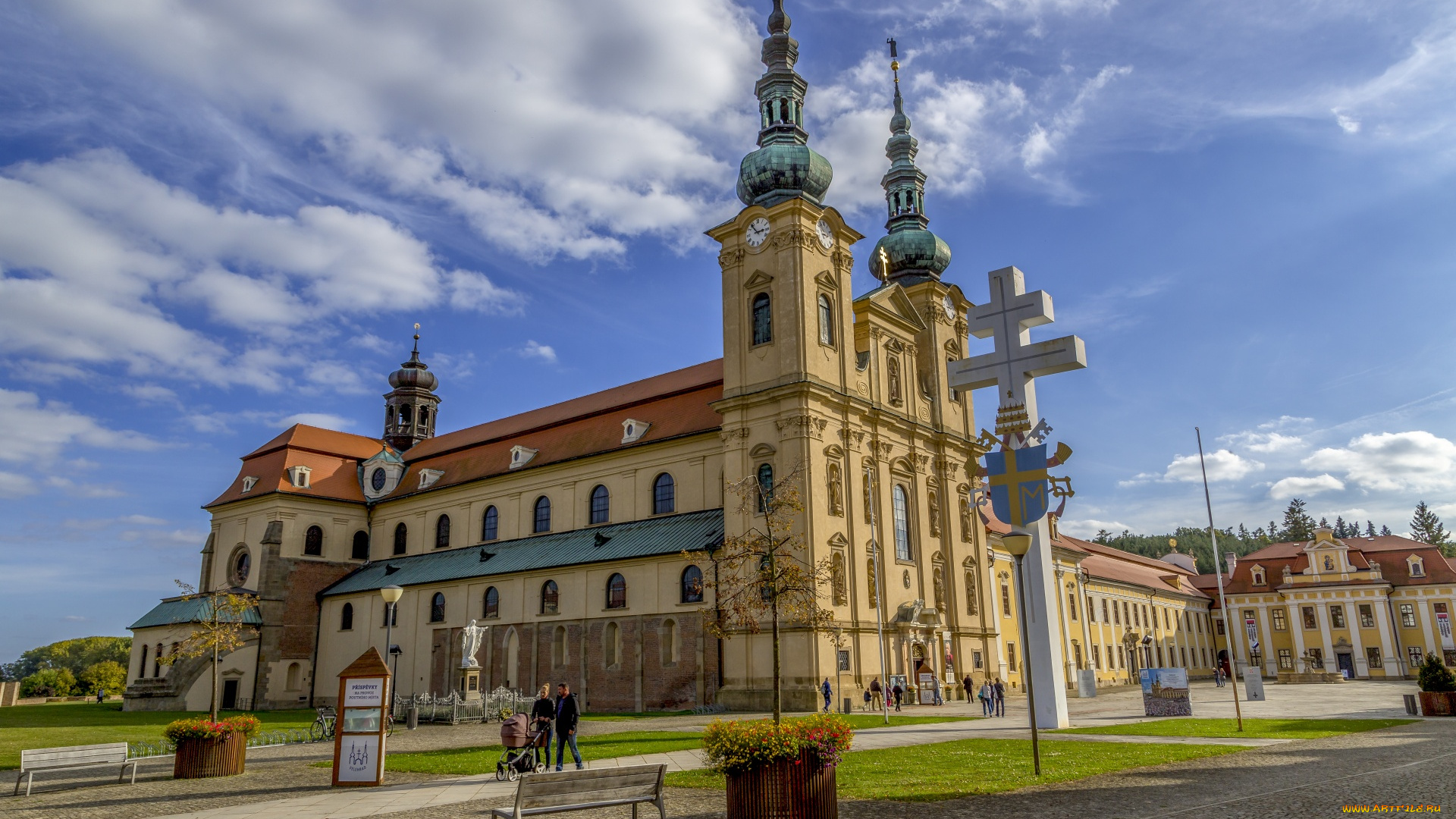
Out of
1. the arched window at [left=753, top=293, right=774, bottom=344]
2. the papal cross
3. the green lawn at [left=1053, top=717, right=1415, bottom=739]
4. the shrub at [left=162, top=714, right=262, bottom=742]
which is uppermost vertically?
the arched window at [left=753, top=293, right=774, bottom=344]

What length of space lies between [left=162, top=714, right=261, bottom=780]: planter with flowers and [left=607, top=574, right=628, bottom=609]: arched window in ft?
74.8

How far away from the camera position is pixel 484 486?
175 ft

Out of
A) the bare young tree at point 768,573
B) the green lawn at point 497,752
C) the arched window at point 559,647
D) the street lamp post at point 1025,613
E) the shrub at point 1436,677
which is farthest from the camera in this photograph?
the arched window at point 559,647

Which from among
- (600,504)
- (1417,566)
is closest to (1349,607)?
(1417,566)

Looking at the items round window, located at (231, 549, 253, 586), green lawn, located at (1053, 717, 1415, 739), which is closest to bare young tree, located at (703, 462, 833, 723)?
green lawn, located at (1053, 717, 1415, 739)

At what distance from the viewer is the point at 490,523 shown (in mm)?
52812

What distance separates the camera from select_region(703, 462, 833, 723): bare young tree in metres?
22.8

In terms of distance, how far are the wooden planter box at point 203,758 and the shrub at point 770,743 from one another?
40.4ft

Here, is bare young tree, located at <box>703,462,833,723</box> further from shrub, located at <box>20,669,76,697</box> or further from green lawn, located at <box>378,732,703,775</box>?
shrub, located at <box>20,669,76,697</box>

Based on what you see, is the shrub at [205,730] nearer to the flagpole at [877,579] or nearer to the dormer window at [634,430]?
the flagpole at [877,579]

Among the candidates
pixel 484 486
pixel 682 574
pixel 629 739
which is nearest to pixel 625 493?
pixel 682 574

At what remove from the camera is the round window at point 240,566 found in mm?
57156

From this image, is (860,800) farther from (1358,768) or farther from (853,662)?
(853,662)

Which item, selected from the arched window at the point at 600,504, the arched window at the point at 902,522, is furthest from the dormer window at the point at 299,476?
the arched window at the point at 902,522
